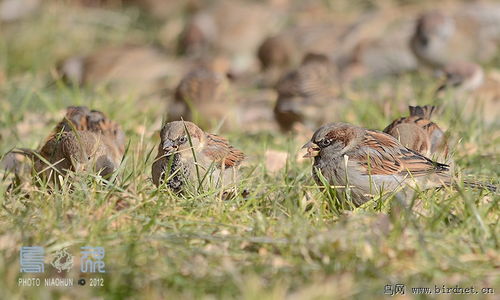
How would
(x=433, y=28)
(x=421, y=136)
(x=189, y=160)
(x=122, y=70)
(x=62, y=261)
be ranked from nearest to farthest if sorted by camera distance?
(x=62, y=261) → (x=189, y=160) → (x=421, y=136) → (x=122, y=70) → (x=433, y=28)

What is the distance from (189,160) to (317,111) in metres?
3.53

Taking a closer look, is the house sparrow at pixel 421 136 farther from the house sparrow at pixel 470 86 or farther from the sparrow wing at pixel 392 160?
the house sparrow at pixel 470 86

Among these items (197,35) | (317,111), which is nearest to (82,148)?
(317,111)

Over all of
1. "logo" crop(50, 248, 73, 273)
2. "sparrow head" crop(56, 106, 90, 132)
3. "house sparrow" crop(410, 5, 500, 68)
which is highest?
"house sparrow" crop(410, 5, 500, 68)

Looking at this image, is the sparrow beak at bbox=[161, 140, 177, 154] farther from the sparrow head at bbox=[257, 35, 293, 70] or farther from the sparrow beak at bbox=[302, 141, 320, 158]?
the sparrow head at bbox=[257, 35, 293, 70]

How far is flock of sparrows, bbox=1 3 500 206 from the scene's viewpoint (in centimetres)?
447

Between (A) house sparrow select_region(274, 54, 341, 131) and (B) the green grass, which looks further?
(A) house sparrow select_region(274, 54, 341, 131)

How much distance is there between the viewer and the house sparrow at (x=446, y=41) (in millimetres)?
10891

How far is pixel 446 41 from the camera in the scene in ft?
36.1

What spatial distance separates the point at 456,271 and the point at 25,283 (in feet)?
6.03

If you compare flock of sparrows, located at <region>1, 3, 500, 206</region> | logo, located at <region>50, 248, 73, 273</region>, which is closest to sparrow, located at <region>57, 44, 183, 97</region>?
flock of sparrows, located at <region>1, 3, 500, 206</region>

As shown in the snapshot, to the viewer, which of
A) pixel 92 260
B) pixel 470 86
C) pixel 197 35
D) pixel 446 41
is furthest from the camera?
pixel 197 35

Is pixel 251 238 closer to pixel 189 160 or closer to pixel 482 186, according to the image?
pixel 189 160

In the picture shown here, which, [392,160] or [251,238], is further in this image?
[392,160]
